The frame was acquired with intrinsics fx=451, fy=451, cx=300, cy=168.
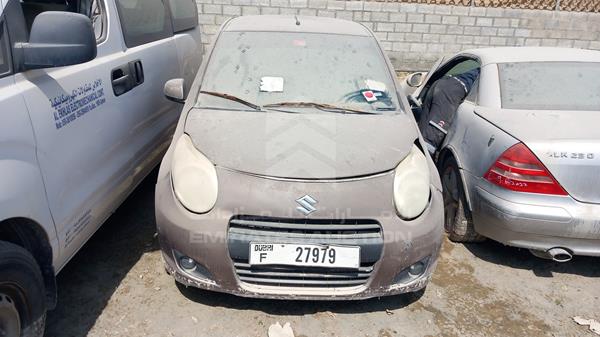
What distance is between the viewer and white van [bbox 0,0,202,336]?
1821mm

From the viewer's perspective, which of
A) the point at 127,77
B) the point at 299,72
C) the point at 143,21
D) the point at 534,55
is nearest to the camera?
the point at 127,77

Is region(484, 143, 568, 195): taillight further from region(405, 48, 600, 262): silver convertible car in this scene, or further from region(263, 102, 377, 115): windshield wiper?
region(263, 102, 377, 115): windshield wiper

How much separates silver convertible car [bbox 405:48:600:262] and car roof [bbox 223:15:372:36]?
32.6 inches

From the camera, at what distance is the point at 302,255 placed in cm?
216

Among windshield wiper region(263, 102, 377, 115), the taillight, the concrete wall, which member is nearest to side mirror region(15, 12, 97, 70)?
windshield wiper region(263, 102, 377, 115)

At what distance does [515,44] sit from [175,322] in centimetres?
825

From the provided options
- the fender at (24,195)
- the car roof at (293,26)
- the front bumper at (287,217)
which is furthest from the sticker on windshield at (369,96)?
the fender at (24,195)

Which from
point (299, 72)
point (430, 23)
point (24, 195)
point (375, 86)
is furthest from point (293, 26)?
point (430, 23)

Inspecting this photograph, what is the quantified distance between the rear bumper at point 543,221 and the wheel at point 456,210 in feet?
1.11

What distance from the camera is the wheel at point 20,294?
176 centimetres

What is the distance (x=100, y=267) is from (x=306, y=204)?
1531 mm

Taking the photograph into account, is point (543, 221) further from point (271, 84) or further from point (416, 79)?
point (416, 79)

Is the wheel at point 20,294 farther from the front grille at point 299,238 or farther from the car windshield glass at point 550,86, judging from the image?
the car windshield glass at point 550,86

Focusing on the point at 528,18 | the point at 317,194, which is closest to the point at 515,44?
the point at 528,18
